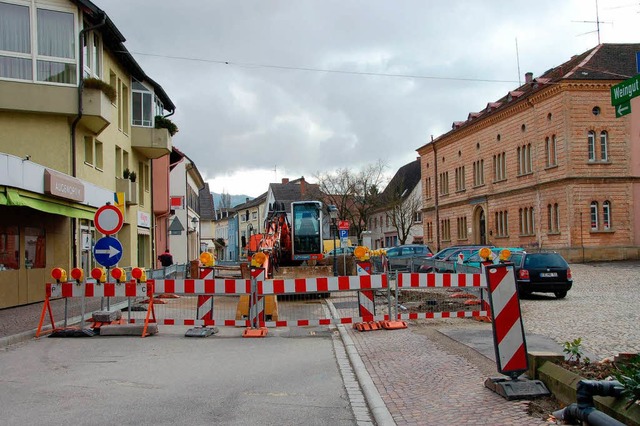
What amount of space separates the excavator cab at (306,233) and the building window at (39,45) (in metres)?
13.6

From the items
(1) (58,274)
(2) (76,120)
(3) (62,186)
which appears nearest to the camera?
(1) (58,274)

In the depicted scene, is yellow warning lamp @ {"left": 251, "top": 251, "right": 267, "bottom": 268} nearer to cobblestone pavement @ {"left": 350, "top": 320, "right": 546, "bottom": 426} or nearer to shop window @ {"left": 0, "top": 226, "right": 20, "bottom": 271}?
cobblestone pavement @ {"left": 350, "top": 320, "right": 546, "bottom": 426}

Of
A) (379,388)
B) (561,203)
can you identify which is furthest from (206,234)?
(379,388)

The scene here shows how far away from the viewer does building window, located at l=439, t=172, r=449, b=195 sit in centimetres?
6506

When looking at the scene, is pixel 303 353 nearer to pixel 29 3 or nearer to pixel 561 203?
pixel 29 3

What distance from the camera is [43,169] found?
17.7 m

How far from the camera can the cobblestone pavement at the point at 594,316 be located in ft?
35.2

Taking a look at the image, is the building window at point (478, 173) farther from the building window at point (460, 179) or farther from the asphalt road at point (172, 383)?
the asphalt road at point (172, 383)

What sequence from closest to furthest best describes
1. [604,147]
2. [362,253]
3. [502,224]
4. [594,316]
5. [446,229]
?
[362,253]
[594,316]
[604,147]
[502,224]
[446,229]

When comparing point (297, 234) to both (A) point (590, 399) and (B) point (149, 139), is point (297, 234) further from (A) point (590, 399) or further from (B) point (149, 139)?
(A) point (590, 399)

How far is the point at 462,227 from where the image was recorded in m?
61.3

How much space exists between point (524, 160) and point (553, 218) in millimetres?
6497

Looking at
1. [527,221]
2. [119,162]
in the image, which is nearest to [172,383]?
[119,162]

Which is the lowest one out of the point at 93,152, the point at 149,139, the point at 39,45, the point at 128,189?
the point at 128,189
